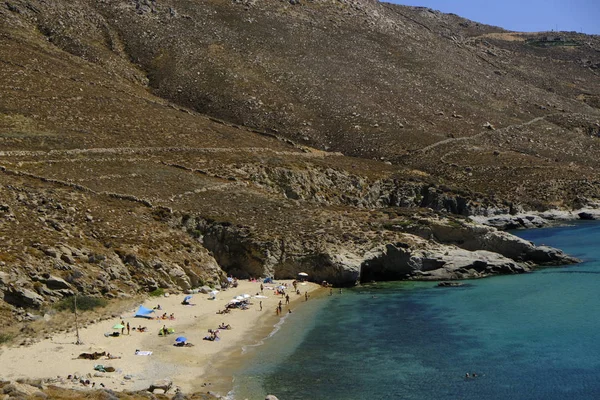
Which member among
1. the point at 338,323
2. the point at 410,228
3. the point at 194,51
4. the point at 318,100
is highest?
the point at 194,51

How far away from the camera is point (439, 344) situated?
4222cm

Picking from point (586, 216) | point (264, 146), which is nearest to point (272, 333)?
point (264, 146)

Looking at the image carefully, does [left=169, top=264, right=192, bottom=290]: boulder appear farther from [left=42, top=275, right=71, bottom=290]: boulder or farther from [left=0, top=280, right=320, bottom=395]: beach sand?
[left=42, top=275, right=71, bottom=290]: boulder

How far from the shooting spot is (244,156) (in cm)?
8688

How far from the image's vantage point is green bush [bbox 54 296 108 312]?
4469 cm

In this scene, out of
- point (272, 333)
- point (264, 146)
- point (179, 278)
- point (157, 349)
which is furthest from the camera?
point (264, 146)

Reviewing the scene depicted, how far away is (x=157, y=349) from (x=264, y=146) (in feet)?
187

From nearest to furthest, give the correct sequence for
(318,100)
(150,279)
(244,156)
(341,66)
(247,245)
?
(150,279) → (247,245) → (244,156) → (318,100) → (341,66)

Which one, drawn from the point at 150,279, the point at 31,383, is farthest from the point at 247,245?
the point at 31,383

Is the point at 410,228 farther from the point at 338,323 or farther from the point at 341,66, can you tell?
the point at 341,66

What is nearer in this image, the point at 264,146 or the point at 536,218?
the point at 536,218

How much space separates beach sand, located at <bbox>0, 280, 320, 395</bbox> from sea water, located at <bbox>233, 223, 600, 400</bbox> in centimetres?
185

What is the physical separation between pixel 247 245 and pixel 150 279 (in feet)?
36.1

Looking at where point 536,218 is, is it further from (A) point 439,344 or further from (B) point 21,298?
(B) point 21,298
